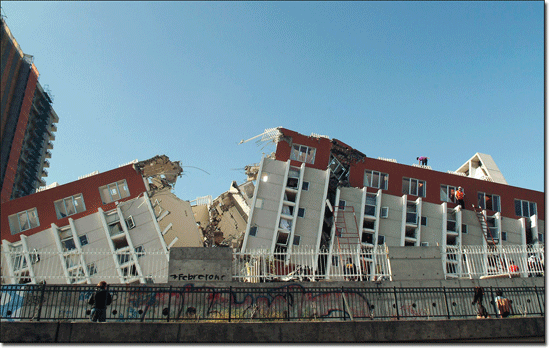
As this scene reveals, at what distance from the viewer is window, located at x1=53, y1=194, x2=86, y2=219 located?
32250 mm

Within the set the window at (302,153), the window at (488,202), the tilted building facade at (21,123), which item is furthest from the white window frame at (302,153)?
the tilted building facade at (21,123)

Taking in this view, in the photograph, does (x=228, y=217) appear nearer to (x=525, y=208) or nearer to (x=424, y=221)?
(x=424, y=221)

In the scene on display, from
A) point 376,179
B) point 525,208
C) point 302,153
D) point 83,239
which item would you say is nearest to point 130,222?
point 83,239

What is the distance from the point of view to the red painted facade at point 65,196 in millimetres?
31453

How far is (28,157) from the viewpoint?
7306 cm

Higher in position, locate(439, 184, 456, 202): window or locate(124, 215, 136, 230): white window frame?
locate(439, 184, 456, 202): window

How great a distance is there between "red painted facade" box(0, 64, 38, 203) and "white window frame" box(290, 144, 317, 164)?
1708 inches

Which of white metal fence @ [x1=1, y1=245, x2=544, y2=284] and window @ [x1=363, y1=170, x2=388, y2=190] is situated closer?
white metal fence @ [x1=1, y1=245, x2=544, y2=284]

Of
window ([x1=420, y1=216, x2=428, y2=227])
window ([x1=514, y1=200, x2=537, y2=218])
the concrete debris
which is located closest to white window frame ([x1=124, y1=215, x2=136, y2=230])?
the concrete debris

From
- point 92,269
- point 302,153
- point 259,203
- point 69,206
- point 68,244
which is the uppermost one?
point 302,153

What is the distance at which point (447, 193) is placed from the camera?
3800 centimetres

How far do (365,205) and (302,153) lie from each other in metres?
6.19

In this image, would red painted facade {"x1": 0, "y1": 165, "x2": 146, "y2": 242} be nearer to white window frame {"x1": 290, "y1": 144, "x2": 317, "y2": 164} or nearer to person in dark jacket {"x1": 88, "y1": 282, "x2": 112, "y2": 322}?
white window frame {"x1": 290, "y1": 144, "x2": 317, "y2": 164}

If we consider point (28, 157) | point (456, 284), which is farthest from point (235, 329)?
point (28, 157)
